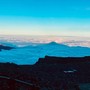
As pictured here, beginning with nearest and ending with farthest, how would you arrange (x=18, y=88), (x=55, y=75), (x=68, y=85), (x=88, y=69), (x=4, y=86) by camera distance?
(x=4, y=86), (x=18, y=88), (x=68, y=85), (x=55, y=75), (x=88, y=69)

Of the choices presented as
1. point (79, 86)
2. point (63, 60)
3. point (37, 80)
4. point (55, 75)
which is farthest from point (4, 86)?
point (63, 60)

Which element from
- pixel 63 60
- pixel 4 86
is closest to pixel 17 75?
pixel 4 86

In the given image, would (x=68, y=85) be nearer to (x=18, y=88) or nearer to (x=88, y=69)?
(x=18, y=88)

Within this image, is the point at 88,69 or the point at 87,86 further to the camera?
the point at 88,69

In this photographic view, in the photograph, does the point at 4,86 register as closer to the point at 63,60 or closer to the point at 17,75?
the point at 17,75

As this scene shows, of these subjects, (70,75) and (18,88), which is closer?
(18,88)

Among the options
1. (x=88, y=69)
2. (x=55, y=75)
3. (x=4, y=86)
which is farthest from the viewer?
(x=88, y=69)

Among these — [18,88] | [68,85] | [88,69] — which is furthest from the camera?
[88,69]

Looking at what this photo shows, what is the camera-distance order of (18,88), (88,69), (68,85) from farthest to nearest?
(88,69) → (68,85) → (18,88)

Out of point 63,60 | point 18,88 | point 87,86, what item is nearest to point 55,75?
point 87,86
